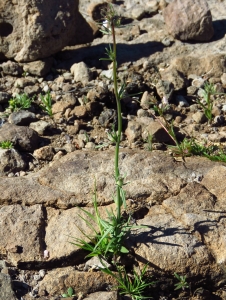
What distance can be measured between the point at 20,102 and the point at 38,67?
0.49 metres

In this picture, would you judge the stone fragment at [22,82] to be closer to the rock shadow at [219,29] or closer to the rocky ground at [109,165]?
the rocky ground at [109,165]

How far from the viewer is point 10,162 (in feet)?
14.3

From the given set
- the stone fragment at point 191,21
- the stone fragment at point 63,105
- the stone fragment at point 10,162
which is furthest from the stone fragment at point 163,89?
the stone fragment at point 10,162

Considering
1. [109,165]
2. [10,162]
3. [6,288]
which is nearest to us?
[6,288]

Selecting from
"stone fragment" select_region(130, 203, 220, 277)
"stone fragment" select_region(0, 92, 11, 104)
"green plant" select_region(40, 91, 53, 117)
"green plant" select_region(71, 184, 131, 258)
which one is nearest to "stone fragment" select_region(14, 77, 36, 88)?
"stone fragment" select_region(0, 92, 11, 104)

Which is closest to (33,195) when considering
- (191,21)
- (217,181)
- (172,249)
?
(172,249)

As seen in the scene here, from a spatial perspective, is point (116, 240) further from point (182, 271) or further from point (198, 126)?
point (198, 126)

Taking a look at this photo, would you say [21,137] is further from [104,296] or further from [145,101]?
[104,296]

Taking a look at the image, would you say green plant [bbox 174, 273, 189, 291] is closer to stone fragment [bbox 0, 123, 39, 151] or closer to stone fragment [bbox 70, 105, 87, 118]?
stone fragment [bbox 0, 123, 39, 151]

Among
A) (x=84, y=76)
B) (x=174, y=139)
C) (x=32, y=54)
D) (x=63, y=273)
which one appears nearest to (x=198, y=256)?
(x=63, y=273)

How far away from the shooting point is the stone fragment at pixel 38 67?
5293 millimetres

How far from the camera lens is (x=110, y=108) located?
4973 millimetres

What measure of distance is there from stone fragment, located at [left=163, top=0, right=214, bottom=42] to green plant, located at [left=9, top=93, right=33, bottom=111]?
1.63 m

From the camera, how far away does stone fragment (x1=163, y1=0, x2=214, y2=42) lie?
5.63 metres
